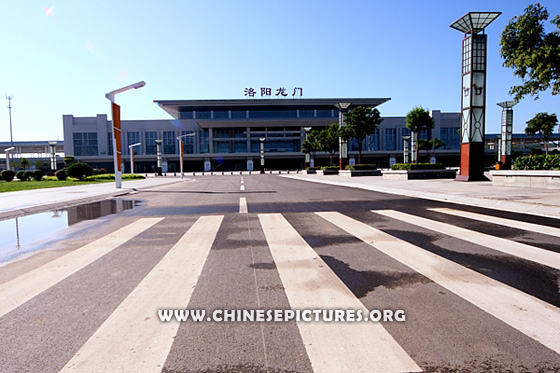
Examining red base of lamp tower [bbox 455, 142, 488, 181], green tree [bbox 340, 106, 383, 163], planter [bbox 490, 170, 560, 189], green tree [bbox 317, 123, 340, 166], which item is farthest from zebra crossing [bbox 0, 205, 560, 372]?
green tree [bbox 317, 123, 340, 166]

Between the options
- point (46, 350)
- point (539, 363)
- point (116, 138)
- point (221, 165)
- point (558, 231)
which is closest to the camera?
point (539, 363)

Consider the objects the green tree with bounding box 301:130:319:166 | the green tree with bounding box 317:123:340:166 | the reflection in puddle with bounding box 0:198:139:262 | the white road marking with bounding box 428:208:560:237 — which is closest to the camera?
the reflection in puddle with bounding box 0:198:139:262

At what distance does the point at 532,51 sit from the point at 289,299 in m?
16.0

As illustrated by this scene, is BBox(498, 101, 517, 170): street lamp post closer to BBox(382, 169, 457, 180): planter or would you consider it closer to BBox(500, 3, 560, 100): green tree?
BBox(382, 169, 457, 180): planter

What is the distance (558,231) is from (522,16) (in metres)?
12.3

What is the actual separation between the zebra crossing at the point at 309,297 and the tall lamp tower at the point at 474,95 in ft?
49.9

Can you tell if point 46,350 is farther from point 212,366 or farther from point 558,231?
point 558,231

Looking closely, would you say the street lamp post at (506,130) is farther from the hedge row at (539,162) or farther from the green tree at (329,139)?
the hedge row at (539,162)

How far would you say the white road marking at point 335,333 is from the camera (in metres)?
2.19

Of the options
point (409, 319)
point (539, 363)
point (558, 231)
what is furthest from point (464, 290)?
point (558, 231)

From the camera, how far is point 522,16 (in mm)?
13977

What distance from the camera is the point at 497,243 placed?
17.4 feet

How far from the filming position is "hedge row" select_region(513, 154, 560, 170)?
15.0m

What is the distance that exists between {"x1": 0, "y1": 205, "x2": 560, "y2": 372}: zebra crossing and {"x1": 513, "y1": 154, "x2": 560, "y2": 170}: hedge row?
11.4m
